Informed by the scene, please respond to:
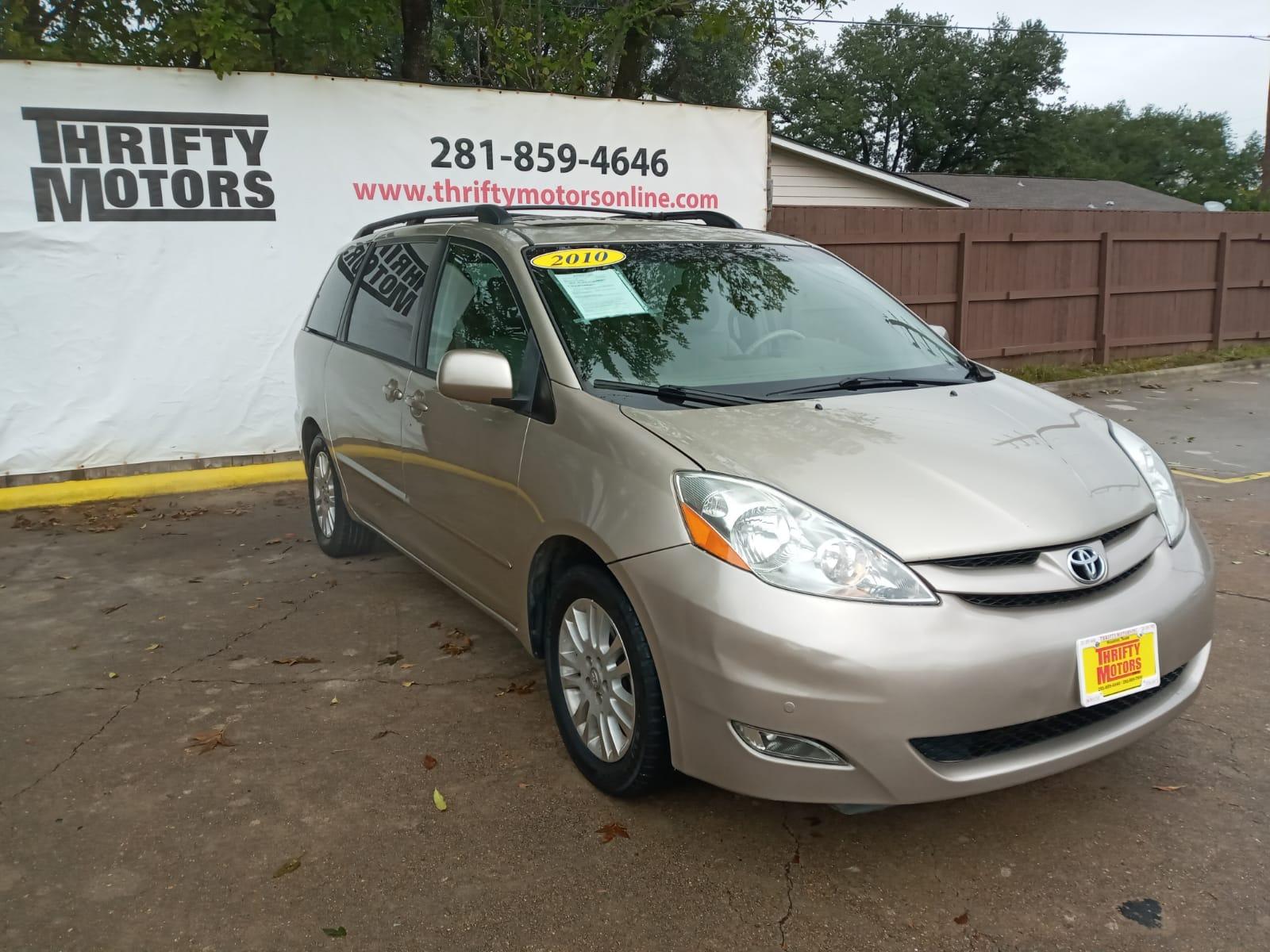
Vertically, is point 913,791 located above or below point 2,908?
above

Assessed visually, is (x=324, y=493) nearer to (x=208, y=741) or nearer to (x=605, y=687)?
(x=208, y=741)

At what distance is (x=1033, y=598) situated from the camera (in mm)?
2627

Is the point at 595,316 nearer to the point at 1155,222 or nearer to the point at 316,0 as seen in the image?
the point at 316,0

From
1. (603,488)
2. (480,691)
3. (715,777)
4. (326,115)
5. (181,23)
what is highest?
(181,23)

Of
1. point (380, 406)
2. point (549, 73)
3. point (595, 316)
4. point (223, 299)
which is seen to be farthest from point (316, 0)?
point (595, 316)

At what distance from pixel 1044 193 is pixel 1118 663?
88.0 ft

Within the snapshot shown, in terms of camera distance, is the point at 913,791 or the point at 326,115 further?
the point at 326,115

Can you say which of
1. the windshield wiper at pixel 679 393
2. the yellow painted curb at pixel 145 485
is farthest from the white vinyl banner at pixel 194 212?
the windshield wiper at pixel 679 393

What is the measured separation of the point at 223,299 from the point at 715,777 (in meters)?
6.53

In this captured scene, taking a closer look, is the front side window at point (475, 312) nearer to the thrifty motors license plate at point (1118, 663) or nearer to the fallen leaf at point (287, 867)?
the fallen leaf at point (287, 867)

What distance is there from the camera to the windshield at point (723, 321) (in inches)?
140

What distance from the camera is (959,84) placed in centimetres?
4550

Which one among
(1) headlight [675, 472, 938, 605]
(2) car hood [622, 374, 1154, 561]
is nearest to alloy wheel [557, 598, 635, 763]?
(1) headlight [675, 472, 938, 605]

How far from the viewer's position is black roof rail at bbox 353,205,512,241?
4.30 m
